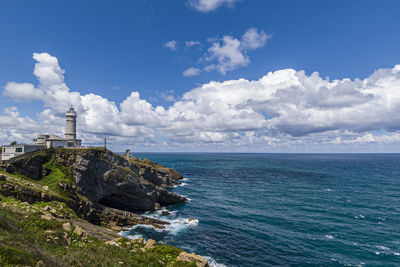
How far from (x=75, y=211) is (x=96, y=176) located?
12740mm

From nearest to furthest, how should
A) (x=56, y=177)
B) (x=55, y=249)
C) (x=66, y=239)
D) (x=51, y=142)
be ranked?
(x=55, y=249) < (x=66, y=239) < (x=56, y=177) < (x=51, y=142)

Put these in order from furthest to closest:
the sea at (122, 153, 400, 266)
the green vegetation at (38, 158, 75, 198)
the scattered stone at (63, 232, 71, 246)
Answer: the green vegetation at (38, 158, 75, 198) → the sea at (122, 153, 400, 266) → the scattered stone at (63, 232, 71, 246)

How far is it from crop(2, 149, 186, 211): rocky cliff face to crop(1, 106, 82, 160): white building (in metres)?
3.00

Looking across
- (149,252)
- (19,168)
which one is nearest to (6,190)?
(19,168)

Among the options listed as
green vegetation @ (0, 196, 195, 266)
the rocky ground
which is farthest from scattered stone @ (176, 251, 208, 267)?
green vegetation @ (0, 196, 195, 266)

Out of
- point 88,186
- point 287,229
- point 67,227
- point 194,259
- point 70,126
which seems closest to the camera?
point 194,259

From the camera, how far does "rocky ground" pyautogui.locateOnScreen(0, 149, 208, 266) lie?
13328 mm

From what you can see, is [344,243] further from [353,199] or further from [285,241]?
[353,199]

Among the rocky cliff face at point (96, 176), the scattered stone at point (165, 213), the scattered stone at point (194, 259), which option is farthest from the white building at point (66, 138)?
the scattered stone at point (194, 259)

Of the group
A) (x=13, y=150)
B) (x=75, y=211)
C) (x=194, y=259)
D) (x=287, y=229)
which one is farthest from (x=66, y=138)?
(x=287, y=229)

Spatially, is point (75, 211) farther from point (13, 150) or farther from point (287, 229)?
point (287, 229)

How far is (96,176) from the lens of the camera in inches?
1811

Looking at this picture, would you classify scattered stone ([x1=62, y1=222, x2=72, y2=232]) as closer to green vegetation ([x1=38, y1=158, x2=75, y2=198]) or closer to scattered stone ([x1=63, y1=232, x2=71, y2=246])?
scattered stone ([x1=63, y1=232, x2=71, y2=246])

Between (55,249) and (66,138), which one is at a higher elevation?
(66,138)
